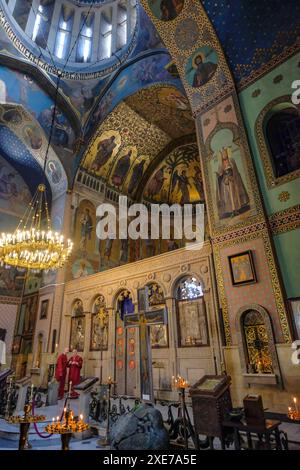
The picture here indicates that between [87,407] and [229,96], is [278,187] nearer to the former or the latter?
[229,96]

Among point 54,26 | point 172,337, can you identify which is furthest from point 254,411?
point 54,26

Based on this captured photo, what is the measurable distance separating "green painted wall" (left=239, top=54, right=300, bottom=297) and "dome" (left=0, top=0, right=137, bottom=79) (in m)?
7.63

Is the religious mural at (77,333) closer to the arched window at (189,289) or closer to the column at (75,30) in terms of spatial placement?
the arched window at (189,289)

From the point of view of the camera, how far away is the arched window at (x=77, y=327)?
11930 mm

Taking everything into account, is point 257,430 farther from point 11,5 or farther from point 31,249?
point 11,5

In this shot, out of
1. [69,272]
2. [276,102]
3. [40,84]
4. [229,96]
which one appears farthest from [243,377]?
[40,84]

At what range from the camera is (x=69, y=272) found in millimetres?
13727

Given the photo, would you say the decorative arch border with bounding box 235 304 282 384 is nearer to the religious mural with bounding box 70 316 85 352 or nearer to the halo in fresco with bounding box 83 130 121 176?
the religious mural with bounding box 70 316 85 352

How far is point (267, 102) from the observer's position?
8.00m

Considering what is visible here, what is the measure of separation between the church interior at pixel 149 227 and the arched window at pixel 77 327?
81 millimetres

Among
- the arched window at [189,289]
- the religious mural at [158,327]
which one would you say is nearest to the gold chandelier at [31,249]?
the religious mural at [158,327]

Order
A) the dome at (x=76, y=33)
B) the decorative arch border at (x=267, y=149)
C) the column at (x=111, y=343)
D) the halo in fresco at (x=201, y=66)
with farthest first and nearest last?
1. the dome at (x=76, y=33)
2. the column at (x=111, y=343)
3. the halo in fresco at (x=201, y=66)
4. the decorative arch border at (x=267, y=149)

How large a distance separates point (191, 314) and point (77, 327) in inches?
232
